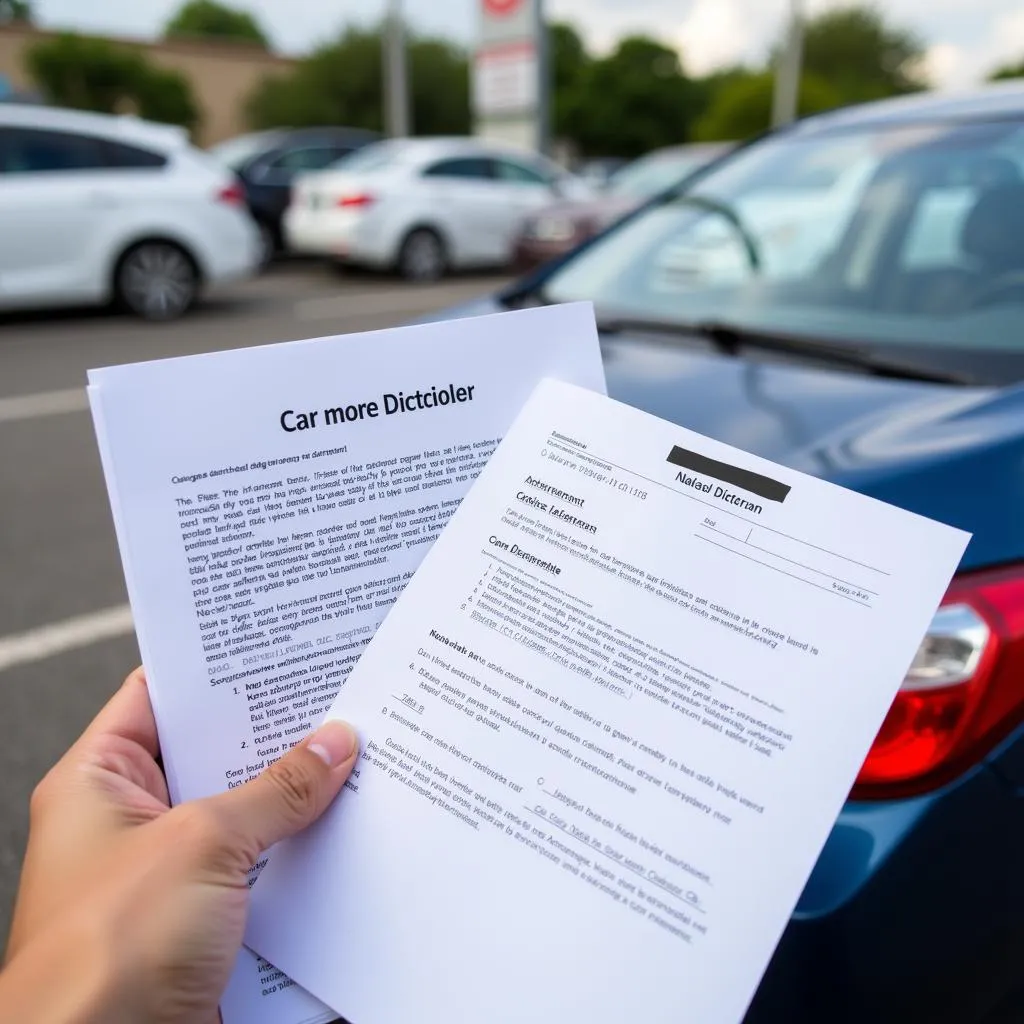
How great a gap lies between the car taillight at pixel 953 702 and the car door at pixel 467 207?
9563 mm

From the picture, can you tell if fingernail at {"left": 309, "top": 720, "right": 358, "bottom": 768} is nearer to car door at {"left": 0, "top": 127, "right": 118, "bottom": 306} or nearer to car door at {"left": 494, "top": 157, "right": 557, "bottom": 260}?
car door at {"left": 0, "top": 127, "right": 118, "bottom": 306}

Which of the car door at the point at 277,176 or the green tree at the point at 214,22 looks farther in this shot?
the green tree at the point at 214,22

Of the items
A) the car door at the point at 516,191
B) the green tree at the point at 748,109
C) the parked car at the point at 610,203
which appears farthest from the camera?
the green tree at the point at 748,109

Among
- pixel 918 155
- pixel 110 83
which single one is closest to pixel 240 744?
pixel 918 155

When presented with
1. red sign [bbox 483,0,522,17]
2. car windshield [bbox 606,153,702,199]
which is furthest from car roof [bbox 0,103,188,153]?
red sign [bbox 483,0,522,17]

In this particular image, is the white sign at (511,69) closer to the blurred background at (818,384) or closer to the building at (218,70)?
the blurred background at (818,384)

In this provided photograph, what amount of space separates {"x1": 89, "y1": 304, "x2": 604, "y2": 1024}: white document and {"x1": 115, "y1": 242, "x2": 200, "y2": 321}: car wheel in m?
7.37

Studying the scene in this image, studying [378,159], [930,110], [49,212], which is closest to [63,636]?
[930,110]

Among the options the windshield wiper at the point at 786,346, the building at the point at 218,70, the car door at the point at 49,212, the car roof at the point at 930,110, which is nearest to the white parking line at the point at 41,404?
the car door at the point at 49,212

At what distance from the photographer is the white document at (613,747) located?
0.77m

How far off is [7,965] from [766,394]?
138 centimetres

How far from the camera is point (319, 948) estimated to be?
0.83 meters

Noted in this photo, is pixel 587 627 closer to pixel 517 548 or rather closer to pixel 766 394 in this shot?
pixel 517 548

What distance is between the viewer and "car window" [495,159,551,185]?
416 inches
